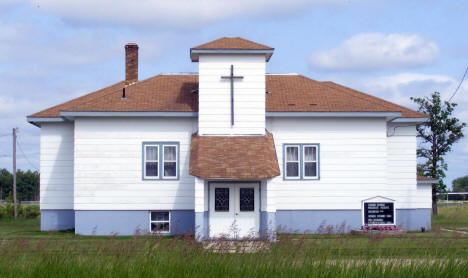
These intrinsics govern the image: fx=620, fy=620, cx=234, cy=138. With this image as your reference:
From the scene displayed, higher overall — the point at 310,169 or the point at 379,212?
the point at 310,169

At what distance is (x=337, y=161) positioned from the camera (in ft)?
81.0

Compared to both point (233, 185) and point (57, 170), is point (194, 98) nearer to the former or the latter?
point (233, 185)

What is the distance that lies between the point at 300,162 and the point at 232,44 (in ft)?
17.6

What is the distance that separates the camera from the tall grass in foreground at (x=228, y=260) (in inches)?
365

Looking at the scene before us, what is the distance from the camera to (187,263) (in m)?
9.40

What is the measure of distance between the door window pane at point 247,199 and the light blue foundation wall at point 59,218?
7.60m

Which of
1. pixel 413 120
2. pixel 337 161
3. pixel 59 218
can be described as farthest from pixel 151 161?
pixel 413 120

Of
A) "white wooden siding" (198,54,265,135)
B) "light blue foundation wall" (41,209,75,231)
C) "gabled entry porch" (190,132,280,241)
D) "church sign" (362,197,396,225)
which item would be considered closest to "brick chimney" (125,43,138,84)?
"white wooden siding" (198,54,265,135)

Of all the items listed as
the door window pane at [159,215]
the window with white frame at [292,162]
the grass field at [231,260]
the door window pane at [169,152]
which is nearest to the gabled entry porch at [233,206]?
the window with white frame at [292,162]

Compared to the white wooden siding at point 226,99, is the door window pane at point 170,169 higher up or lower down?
lower down

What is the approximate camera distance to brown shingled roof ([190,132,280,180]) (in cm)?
2152

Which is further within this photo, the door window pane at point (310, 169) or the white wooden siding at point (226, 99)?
the door window pane at point (310, 169)

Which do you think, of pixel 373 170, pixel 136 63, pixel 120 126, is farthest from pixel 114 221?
pixel 373 170

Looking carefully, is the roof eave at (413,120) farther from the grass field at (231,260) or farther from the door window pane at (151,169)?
the grass field at (231,260)
